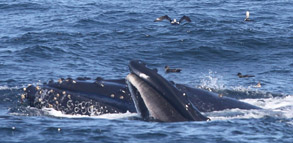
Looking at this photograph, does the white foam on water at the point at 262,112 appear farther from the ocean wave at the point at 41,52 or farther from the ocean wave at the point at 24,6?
the ocean wave at the point at 24,6

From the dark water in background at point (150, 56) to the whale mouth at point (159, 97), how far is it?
24.0 inches

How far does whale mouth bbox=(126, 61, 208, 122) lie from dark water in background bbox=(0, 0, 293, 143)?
609 mm

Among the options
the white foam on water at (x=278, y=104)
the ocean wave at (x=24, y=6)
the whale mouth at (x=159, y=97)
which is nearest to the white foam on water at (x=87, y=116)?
the whale mouth at (x=159, y=97)

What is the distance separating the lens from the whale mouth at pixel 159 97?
12406mm

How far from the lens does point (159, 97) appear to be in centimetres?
1245

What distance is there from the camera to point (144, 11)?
4628 cm

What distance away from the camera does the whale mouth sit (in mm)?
12406

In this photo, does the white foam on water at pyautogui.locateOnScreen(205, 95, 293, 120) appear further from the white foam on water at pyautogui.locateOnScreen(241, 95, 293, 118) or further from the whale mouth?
the whale mouth

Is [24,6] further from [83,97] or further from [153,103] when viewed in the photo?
[153,103]

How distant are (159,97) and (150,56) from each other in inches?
720

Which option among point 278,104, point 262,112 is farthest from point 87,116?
point 278,104

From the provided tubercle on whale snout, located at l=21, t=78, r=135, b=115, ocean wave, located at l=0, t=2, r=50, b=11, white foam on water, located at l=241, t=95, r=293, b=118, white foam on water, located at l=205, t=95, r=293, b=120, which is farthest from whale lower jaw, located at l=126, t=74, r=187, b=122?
ocean wave, located at l=0, t=2, r=50, b=11

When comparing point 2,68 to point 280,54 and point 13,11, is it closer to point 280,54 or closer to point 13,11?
point 280,54

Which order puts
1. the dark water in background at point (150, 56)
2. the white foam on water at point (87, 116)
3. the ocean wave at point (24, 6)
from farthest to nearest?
1. the ocean wave at point (24, 6)
2. the white foam on water at point (87, 116)
3. the dark water in background at point (150, 56)
